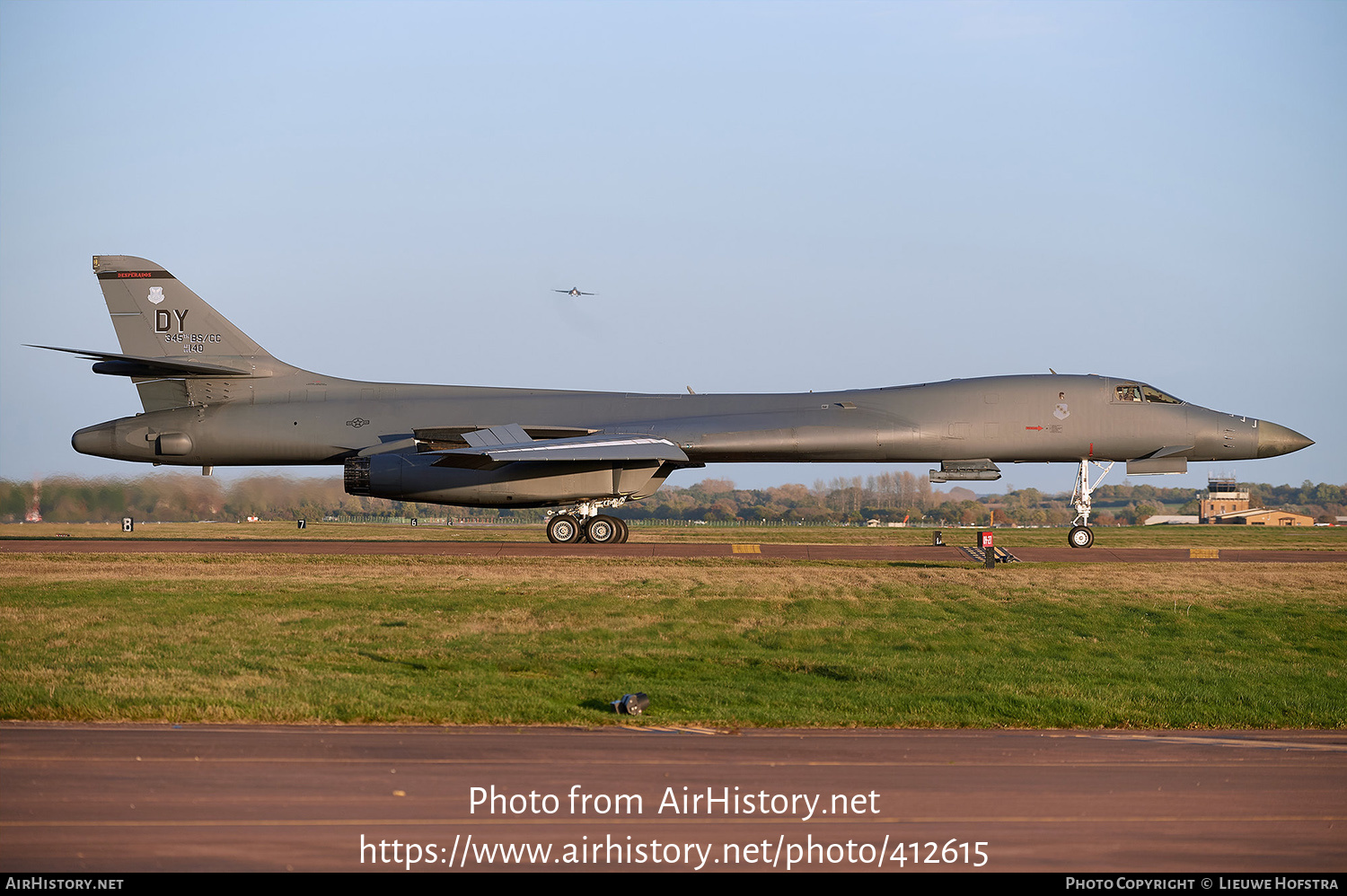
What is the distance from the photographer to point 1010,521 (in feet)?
260

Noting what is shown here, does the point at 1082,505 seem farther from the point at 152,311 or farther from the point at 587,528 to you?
the point at 152,311

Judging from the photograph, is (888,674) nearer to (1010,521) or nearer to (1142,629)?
(1142,629)

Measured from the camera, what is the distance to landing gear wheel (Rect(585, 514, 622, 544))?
79.7 ft

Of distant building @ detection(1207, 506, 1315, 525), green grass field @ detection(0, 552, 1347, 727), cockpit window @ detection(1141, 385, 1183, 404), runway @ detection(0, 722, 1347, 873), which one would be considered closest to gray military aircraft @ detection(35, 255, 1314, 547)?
cockpit window @ detection(1141, 385, 1183, 404)

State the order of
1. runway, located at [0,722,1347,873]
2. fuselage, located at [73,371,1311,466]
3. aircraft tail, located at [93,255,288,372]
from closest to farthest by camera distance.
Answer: runway, located at [0,722,1347,873] < fuselage, located at [73,371,1311,466] < aircraft tail, located at [93,255,288,372]

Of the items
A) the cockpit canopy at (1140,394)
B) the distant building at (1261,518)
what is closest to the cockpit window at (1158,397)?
the cockpit canopy at (1140,394)

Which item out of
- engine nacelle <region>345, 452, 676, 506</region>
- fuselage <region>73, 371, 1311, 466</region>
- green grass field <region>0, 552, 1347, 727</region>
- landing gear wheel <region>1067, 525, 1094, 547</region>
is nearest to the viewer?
green grass field <region>0, 552, 1347, 727</region>

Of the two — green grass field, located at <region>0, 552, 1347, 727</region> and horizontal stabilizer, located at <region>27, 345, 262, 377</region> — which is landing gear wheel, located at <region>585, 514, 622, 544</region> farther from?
horizontal stabilizer, located at <region>27, 345, 262, 377</region>

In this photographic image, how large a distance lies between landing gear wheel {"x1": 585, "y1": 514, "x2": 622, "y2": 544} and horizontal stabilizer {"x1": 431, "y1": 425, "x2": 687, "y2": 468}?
1.73 m

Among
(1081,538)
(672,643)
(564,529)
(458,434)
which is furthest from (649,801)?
(1081,538)

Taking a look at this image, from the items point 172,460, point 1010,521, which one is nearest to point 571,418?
point 172,460

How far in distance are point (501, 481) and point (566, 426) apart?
2.04 meters

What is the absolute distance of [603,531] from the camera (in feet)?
79.8
